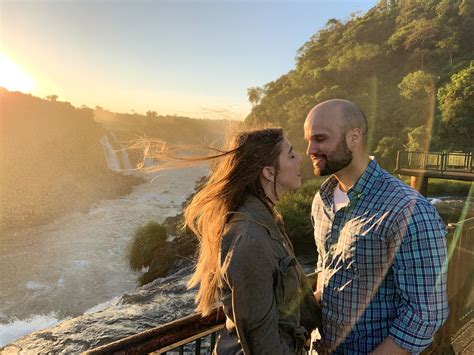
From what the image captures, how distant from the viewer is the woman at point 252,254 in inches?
51.0

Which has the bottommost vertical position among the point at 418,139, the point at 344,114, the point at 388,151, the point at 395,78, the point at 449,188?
the point at 449,188

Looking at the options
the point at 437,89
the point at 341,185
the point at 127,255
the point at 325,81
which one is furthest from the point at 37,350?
the point at 325,81

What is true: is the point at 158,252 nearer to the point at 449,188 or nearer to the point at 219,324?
the point at 219,324

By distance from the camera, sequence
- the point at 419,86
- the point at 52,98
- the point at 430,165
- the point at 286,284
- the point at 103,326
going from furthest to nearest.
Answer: the point at 52,98, the point at 419,86, the point at 430,165, the point at 103,326, the point at 286,284

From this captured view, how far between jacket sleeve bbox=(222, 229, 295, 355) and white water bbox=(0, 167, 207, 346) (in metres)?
11.5

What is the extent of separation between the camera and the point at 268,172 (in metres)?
1.58

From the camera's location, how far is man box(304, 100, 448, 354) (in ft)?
4.96

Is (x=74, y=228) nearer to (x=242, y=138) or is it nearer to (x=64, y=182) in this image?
(x=64, y=182)

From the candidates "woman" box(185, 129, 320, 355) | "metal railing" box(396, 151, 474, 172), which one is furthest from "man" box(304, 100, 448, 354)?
"metal railing" box(396, 151, 474, 172)

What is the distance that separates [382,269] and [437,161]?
50.7 feet

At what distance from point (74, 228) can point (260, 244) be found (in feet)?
85.6

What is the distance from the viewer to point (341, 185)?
6.63ft

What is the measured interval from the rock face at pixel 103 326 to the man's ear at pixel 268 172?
5.32m

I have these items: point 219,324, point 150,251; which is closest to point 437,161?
point 150,251
